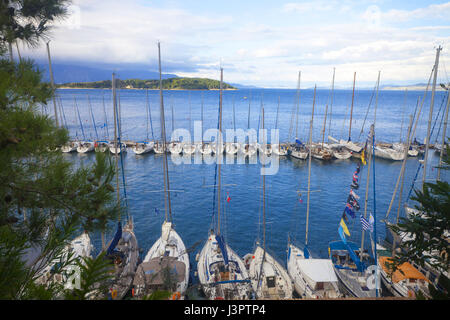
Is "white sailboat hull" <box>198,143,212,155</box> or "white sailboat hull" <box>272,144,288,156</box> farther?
"white sailboat hull" <box>272,144,288,156</box>

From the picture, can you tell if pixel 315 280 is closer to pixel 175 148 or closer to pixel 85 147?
pixel 175 148

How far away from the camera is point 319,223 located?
767 inches

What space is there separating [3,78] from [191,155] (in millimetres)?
31962

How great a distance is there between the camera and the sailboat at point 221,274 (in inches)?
403

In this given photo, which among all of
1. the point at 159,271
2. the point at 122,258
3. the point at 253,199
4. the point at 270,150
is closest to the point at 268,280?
the point at 159,271

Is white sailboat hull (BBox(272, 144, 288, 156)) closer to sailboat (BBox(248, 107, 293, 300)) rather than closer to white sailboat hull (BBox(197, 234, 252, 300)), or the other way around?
white sailboat hull (BBox(197, 234, 252, 300))

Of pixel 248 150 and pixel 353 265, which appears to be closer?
pixel 353 265

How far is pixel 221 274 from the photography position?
37.3ft

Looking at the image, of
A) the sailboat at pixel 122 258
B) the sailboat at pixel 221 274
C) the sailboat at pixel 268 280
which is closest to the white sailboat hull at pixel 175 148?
the sailboat at pixel 122 258

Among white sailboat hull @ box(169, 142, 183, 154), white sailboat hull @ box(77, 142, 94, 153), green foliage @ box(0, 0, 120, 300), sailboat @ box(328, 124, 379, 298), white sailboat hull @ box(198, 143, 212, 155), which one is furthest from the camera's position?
white sailboat hull @ box(169, 142, 183, 154)

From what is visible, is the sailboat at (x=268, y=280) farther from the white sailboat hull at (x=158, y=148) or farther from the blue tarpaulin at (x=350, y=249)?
the white sailboat hull at (x=158, y=148)

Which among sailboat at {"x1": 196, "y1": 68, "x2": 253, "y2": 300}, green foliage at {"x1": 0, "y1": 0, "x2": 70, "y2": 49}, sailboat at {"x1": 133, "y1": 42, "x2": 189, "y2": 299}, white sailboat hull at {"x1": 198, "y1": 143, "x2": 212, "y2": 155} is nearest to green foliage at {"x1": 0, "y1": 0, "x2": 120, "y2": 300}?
green foliage at {"x1": 0, "y1": 0, "x2": 70, "y2": 49}

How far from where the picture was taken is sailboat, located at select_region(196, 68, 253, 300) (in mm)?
10234
